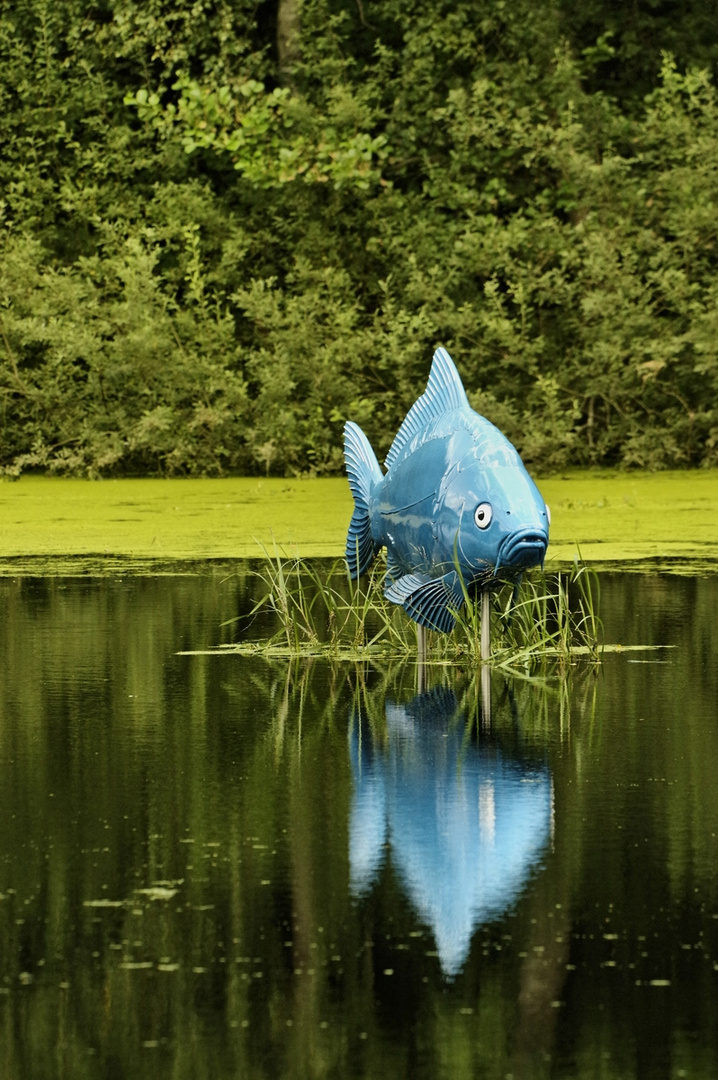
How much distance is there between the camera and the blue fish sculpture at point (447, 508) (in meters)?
6.50

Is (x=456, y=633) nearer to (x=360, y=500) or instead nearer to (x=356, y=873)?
(x=360, y=500)

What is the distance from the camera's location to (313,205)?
60.3 ft

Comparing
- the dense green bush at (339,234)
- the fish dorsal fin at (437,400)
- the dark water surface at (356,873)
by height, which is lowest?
the dark water surface at (356,873)

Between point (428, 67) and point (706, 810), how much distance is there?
14111mm

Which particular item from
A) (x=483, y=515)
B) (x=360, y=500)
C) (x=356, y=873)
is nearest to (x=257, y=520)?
(x=360, y=500)

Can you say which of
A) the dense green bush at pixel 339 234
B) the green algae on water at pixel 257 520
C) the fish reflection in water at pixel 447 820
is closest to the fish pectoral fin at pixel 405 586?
the fish reflection in water at pixel 447 820

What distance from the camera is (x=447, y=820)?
4.65 metres

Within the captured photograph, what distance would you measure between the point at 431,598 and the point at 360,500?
2.70 ft

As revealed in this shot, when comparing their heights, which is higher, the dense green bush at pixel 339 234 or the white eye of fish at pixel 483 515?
the dense green bush at pixel 339 234

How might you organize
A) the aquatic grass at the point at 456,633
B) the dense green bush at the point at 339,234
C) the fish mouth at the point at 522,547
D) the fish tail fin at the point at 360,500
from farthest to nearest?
the dense green bush at the point at 339,234 < the fish tail fin at the point at 360,500 < the aquatic grass at the point at 456,633 < the fish mouth at the point at 522,547

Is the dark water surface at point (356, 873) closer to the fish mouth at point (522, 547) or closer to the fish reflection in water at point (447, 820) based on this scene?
the fish reflection in water at point (447, 820)

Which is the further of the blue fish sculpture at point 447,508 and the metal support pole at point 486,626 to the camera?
the metal support pole at point 486,626

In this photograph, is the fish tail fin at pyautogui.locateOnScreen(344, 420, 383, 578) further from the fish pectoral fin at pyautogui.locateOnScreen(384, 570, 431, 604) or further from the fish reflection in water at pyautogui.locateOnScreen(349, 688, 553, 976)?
the fish reflection in water at pyautogui.locateOnScreen(349, 688, 553, 976)

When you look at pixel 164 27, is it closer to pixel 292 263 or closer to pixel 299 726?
pixel 292 263
